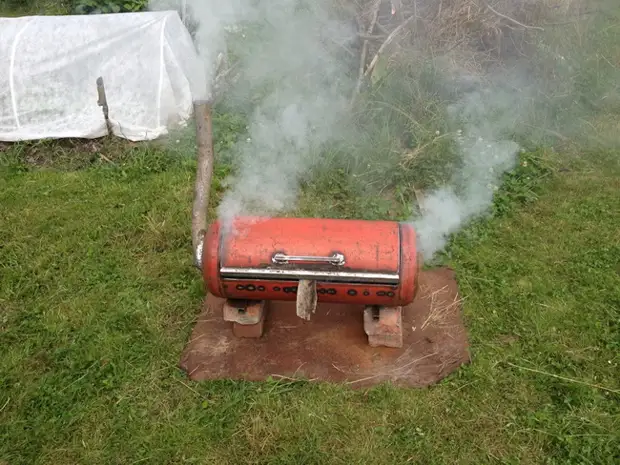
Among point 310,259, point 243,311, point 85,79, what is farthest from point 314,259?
point 85,79

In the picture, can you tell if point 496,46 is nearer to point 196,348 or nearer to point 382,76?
point 382,76

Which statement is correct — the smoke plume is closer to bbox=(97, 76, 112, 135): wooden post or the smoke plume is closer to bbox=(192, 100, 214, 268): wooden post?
bbox=(97, 76, 112, 135): wooden post

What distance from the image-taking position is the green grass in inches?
123

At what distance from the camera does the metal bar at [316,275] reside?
321 cm

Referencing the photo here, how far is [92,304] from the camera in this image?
408 cm

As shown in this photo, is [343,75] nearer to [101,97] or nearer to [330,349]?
[101,97]

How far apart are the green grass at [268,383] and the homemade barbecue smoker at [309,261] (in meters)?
0.64

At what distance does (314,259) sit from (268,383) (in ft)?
3.04

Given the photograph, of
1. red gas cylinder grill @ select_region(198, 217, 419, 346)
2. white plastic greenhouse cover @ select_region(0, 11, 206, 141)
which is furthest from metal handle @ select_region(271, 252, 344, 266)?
white plastic greenhouse cover @ select_region(0, 11, 206, 141)

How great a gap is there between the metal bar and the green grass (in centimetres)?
75

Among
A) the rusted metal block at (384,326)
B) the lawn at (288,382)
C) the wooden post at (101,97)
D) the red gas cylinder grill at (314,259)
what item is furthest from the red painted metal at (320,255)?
the wooden post at (101,97)

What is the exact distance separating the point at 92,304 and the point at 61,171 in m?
2.44

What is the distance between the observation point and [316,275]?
127 inches

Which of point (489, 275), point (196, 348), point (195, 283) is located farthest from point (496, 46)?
point (196, 348)
